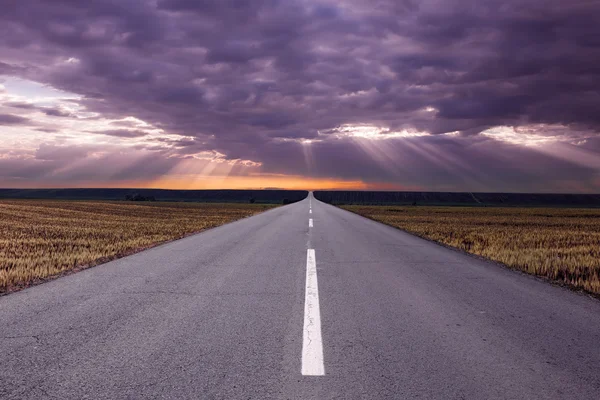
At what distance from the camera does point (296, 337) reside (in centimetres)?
413

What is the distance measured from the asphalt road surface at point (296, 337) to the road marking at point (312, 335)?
0.02 m

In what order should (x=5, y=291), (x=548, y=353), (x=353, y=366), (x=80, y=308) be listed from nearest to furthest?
1. (x=353, y=366)
2. (x=548, y=353)
3. (x=80, y=308)
4. (x=5, y=291)

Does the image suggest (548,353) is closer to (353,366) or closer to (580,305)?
(353,366)

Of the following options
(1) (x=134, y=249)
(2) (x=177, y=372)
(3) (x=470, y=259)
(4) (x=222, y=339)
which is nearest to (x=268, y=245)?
(1) (x=134, y=249)

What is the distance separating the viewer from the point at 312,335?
419cm

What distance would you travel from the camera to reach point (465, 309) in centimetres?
530

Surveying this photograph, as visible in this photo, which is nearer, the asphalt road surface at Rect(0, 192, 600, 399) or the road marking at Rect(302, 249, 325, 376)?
the asphalt road surface at Rect(0, 192, 600, 399)

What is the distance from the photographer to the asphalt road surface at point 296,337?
3.11 meters

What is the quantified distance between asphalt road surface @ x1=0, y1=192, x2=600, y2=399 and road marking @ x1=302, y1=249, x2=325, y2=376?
0.02 meters

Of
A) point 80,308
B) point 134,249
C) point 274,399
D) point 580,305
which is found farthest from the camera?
point 134,249

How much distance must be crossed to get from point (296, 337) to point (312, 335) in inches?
6.9

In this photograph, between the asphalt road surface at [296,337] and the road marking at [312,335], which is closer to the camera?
the asphalt road surface at [296,337]

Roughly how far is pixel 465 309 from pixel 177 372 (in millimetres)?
3762

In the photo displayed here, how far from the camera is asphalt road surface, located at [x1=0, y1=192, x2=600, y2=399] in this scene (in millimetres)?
3107
